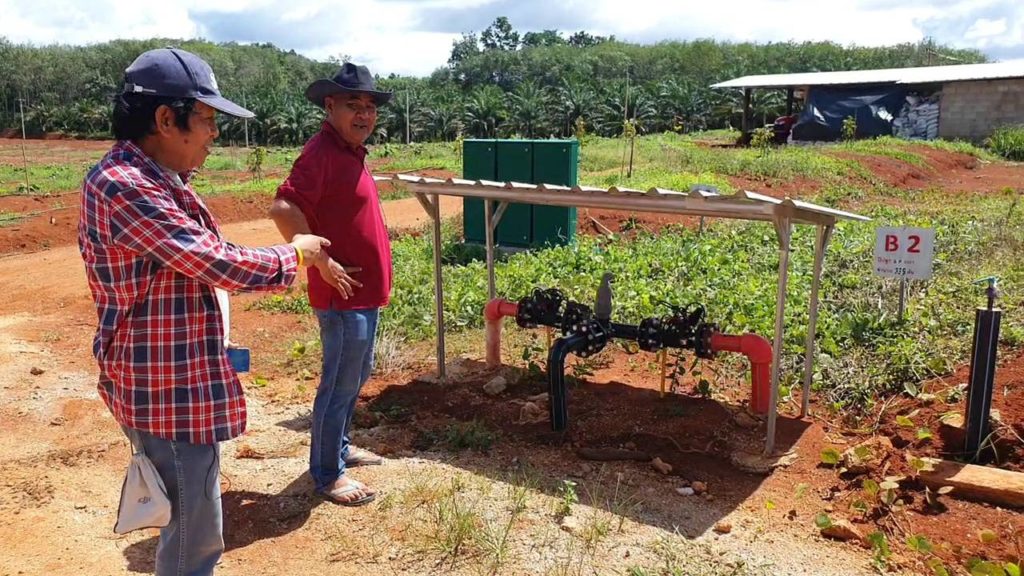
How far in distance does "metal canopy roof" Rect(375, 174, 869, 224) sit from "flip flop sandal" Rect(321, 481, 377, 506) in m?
1.76

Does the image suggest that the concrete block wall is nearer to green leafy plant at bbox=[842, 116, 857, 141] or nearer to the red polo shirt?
green leafy plant at bbox=[842, 116, 857, 141]

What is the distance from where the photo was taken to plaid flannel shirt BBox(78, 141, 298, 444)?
7.04 ft

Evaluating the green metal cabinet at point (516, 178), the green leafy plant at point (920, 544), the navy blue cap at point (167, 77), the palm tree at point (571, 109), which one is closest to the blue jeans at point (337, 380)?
the navy blue cap at point (167, 77)

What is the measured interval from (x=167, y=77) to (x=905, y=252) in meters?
4.32

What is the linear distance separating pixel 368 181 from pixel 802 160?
14.8m

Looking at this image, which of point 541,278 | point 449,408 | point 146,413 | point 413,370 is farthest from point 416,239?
point 146,413

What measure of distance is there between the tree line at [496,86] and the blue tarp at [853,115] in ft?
16.1

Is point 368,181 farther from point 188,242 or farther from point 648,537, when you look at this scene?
point 648,537

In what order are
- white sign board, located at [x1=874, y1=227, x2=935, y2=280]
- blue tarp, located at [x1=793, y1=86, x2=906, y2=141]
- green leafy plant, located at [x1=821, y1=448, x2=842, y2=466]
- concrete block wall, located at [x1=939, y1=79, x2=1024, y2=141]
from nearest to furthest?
green leafy plant, located at [x1=821, y1=448, x2=842, y2=466] → white sign board, located at [x1=874, y1=227, x2=935, y2=280] → concrete block wall, located at [x1=939, y1=79, x2=1024, y2=141] → blue tarp, located at [x1=793, y1=86, x2=906, y2=141]

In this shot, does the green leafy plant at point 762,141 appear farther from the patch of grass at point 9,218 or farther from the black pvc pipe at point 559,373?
the black pvc pipe at point 559,373

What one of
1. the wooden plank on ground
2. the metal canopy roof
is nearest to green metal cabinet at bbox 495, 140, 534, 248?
the metal canopy roof

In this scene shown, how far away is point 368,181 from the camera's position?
3609mm

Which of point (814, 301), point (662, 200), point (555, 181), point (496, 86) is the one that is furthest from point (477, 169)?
point (496, 86)

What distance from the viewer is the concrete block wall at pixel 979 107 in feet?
79.1
